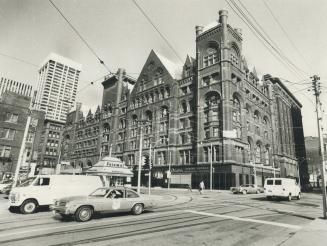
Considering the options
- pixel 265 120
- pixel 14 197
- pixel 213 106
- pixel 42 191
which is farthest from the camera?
pixel 265 120

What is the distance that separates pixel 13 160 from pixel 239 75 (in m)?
44.0

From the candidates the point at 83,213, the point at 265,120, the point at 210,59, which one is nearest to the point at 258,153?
the point at 265,120

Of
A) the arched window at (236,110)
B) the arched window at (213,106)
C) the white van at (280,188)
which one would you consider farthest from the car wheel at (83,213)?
the arched window at (236,110)

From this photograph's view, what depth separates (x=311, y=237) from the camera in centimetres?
789

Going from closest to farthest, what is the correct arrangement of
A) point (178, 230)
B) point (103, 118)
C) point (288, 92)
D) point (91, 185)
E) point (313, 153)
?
point (178, 230)
point (91, 185)
point (103, 118)
point (288, 92)
point (313, 153)

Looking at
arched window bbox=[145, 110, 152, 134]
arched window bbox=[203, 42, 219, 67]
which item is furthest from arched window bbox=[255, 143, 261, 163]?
arched window bbox=[145, 110, 152, 134]

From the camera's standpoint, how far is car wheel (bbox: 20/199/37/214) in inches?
513

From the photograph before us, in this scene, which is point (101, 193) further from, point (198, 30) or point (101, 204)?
point (198, 30)

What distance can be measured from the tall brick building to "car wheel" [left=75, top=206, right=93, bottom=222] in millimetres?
22467

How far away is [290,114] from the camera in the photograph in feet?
259

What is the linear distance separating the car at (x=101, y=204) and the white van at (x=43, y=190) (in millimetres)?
3429

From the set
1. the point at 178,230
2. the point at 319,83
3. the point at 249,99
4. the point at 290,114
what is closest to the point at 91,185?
the point at 178,230

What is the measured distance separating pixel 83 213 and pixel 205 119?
36732 mm

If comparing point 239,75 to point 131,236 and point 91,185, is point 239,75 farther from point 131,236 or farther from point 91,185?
point 131,236
